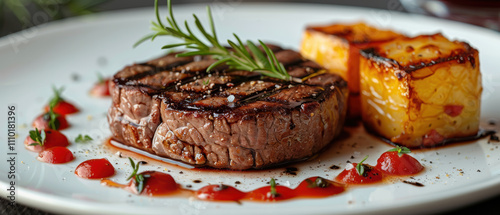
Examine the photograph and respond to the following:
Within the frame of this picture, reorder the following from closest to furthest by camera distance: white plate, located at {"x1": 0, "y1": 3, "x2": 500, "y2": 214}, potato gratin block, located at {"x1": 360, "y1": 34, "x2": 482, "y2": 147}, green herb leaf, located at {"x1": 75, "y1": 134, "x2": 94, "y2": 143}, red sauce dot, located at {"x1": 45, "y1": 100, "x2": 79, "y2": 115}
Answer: white plate, located at {"x1": 0, "y1": 3, "x2": 500, "y2": 214} < potato gratin block, located at {"x1": 360, "y1": 34, "x2": 482, "y2": 147} < green herb leaf, located at {"x1": 75, "y1": 134, "x2": 94, "y2": 143} < red sauce dot, located at {"x1": 45, "y1": 100, "x2": 79, "y2": 115}

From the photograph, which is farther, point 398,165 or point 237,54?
point 237,54

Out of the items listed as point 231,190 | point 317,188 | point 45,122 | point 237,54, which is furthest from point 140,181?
point 45,122

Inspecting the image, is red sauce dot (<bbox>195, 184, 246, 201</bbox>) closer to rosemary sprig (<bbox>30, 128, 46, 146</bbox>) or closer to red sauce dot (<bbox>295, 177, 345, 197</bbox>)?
red sauce dot (<bbox>295, 177, 345, 197</bbox>)

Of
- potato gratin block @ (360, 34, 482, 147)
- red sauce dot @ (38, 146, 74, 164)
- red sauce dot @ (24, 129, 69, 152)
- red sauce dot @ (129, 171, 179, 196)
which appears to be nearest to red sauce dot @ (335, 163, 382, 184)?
potato gratin block @ (360, 34, 482, 147)

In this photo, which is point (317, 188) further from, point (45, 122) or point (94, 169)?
point (45, 122)

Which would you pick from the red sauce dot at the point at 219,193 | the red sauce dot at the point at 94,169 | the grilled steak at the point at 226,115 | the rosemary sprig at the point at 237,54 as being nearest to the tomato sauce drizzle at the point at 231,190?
the red sauce dot at the point at 219,193

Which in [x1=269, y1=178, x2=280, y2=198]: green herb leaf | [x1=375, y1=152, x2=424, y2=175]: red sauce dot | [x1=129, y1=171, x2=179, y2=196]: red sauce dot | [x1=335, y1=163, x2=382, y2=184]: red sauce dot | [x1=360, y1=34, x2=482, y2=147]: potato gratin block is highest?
[x1=360, y1=34, x2=482, y2=147]: potato gratin block

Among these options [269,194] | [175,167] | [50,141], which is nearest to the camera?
[269,194]
